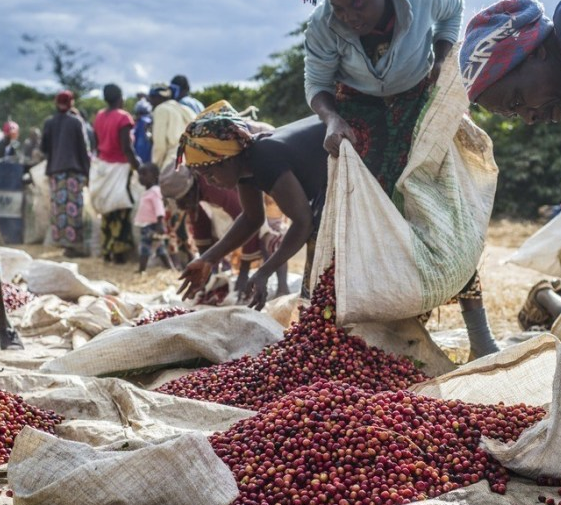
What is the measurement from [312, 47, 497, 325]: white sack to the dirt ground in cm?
55

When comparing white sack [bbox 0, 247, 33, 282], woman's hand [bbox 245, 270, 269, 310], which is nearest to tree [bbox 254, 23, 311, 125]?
white sack [bbox 0, 247, 33, 282]

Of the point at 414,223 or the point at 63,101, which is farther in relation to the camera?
the point at 63,101

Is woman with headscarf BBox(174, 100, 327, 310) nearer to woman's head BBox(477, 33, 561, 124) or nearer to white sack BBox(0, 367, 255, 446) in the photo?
white sack BBox(0, 367, 255, 446)

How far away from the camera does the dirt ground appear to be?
554cm

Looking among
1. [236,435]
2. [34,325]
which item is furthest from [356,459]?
[34,325]

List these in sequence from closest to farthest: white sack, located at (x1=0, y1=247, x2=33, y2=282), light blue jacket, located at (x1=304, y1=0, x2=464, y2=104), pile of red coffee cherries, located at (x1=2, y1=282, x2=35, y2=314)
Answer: light blue jacket, located at (x1=304, y1=0, x2=464, y2=104) < pile of red coffee cherries, located at (x1=2, y1=282, x2=35, y2=314) < white sack, located at (x1=0, y1=247, x2=33, y2=282)

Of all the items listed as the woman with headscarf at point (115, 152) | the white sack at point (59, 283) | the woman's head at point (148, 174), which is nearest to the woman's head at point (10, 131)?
the woman with headscarf at point (115, 152)

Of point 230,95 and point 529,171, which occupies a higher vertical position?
point 230,95

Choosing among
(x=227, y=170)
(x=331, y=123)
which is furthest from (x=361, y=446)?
(x=227, y=170)

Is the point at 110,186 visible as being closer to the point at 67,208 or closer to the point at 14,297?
the point at 67,208

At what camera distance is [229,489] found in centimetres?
208

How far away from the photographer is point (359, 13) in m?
3.19

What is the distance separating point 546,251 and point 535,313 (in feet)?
1.48

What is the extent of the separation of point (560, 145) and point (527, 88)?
1183 cm
